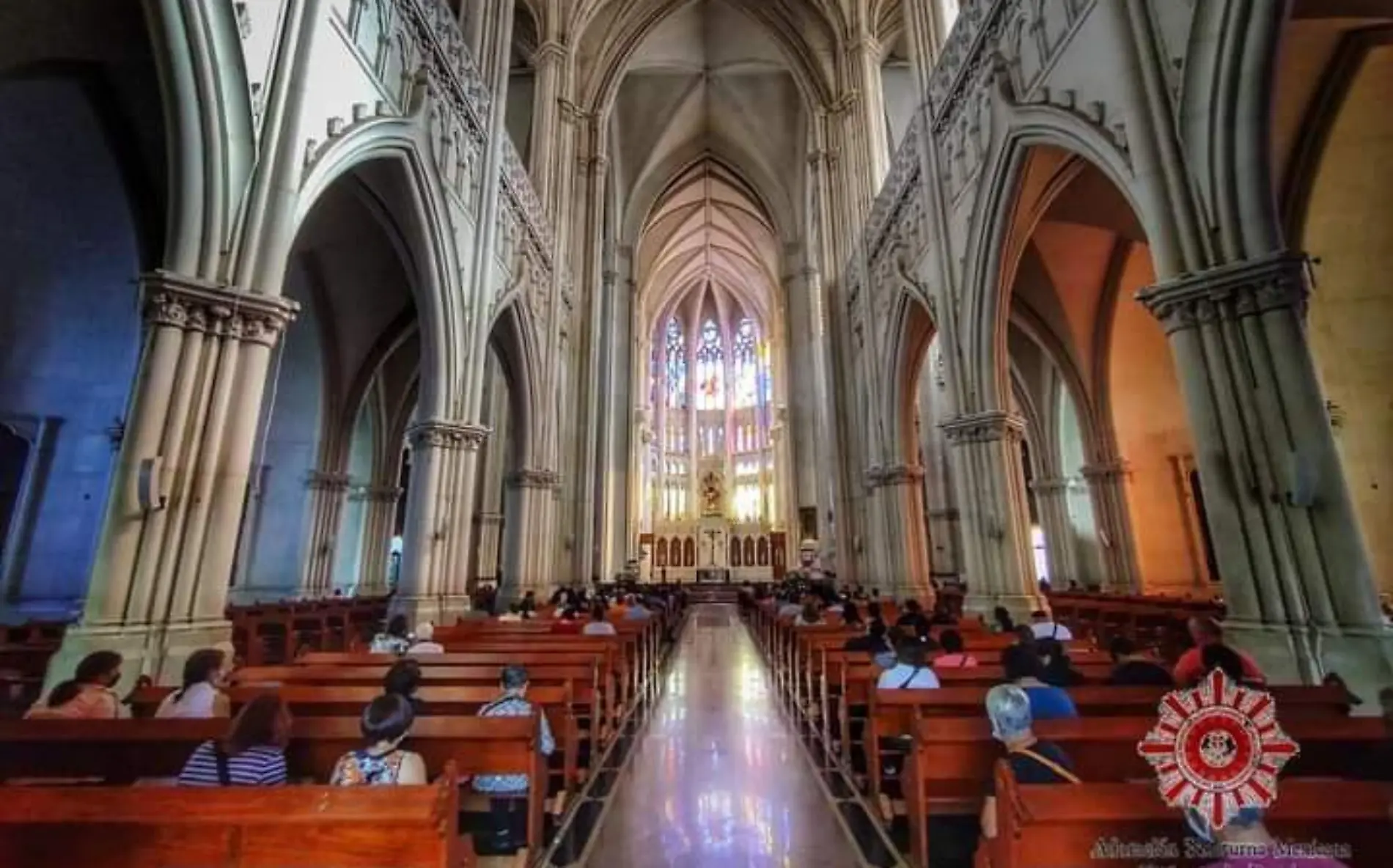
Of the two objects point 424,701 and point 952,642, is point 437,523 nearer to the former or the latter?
point 424,701

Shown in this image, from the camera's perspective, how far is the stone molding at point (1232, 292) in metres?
4.43

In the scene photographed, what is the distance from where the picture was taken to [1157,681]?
363cm

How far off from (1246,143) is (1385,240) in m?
6.56

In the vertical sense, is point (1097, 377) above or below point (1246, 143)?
above

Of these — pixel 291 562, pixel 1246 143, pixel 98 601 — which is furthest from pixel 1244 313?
pixel 291 562

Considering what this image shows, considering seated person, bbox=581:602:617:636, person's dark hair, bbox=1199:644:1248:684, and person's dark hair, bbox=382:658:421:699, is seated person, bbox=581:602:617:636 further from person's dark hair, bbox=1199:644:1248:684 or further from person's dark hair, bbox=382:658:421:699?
person's dark hair, bbox=1199:644:1248:684

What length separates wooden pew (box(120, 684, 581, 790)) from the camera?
3371mm

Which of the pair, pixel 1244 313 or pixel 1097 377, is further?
pixel 1097 377

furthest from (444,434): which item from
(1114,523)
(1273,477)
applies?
(1114,523)

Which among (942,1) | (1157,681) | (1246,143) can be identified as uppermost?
(942,1)

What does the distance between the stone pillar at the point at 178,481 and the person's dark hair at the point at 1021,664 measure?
5.35 meters

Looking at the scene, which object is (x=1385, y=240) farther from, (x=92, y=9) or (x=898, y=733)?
(x=92, y=9)

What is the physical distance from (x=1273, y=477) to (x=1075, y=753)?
10.8 ft

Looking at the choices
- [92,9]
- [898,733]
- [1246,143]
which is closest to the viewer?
[898,733]
